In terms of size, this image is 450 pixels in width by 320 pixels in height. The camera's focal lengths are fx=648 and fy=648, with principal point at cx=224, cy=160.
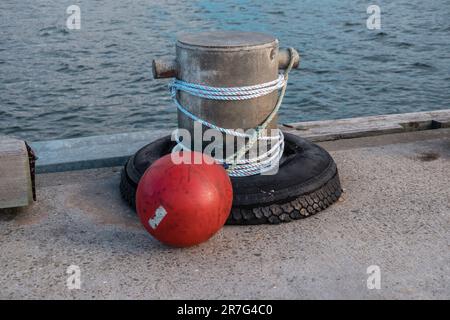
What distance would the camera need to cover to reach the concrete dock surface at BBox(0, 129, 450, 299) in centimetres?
323

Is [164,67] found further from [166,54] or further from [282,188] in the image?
[166,54]

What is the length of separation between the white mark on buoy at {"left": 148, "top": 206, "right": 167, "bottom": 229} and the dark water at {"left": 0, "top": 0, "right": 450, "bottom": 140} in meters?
5.93

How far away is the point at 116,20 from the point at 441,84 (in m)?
8.50

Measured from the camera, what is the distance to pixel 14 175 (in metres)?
3.88

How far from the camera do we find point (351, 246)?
143 inches

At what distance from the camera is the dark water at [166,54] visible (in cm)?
995

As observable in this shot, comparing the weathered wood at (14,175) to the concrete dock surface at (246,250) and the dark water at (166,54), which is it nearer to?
the concrete dock surface at (246,250)

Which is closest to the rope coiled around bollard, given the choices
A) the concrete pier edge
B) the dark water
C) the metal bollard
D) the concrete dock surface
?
the metal bollard

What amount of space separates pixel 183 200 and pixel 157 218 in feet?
0.59

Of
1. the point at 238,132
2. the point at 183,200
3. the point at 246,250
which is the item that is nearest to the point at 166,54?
the point at 238,132

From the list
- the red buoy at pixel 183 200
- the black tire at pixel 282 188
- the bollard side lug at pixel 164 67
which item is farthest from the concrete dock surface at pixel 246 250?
the bollard side lug at pixel 164 67

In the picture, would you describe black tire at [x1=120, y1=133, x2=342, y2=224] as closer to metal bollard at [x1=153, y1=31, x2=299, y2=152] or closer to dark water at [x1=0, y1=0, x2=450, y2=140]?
metal bollard at [x1=153, y1=31, x2=299, y2=152]

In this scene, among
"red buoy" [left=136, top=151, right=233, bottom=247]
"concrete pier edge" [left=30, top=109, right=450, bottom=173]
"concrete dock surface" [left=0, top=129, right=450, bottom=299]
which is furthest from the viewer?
"concrete pier edge" [left=30, top=109, right=450, bottom=173]

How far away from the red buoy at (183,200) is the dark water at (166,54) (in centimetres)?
589
